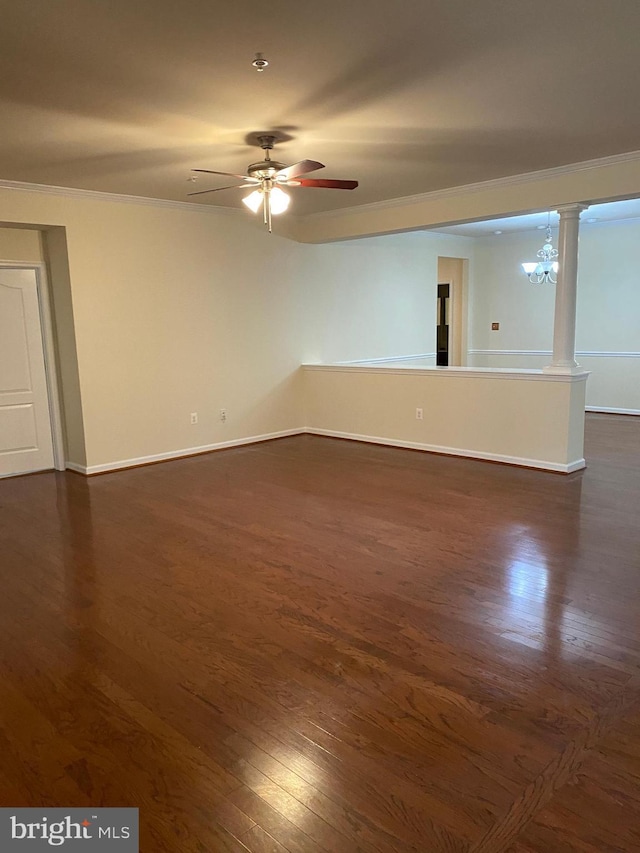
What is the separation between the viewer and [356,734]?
2160mm

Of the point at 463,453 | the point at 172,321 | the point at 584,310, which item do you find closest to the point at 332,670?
the point at 463,453

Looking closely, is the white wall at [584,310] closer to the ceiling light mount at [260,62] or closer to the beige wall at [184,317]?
the beige wall at [184,317]

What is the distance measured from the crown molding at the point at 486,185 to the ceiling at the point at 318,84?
0.17 metres

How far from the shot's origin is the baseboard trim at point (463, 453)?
5.65 meters

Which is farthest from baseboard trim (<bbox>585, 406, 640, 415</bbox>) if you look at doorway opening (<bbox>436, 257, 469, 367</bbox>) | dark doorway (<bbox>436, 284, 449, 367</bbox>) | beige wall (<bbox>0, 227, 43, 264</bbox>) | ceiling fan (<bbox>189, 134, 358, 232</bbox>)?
beige wall (<bbox>0, 227, 43, 264</bbox>)

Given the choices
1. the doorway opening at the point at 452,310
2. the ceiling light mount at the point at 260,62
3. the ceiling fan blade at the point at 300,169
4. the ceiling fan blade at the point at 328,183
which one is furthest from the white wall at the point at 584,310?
the ceiling light mount at the point at 260,62

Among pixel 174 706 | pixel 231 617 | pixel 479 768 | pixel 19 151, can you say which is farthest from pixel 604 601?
pixel 19 151

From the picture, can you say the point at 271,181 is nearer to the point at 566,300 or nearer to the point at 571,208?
the point at 571,208

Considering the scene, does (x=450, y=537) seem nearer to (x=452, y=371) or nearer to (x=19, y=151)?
(x=452, y=371)

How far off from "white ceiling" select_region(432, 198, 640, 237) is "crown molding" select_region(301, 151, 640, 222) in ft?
3.35

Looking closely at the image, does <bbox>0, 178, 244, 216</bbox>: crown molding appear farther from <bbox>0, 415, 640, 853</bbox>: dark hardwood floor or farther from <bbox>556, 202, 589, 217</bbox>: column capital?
<bbox>556, 202, 589, 217</bbox>: column capital

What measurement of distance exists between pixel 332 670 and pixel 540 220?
7151 mm

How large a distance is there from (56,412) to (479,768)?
529 cm

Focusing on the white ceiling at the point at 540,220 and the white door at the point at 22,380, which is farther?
the white ceiling at the point at 540,220
